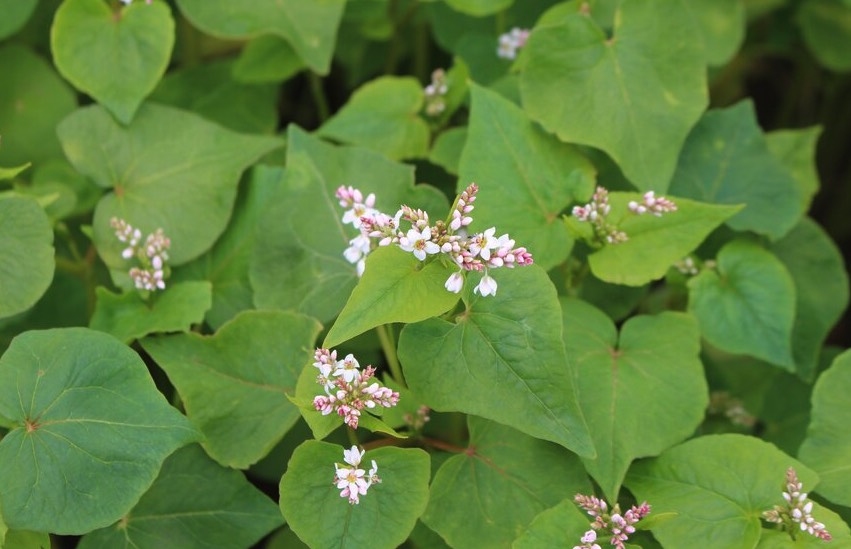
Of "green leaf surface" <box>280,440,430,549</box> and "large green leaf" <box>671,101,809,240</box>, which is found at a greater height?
"large green leaf" <box>671,101,809,240</box>

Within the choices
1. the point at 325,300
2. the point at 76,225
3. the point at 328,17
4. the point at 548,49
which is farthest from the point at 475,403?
the point at 76,225

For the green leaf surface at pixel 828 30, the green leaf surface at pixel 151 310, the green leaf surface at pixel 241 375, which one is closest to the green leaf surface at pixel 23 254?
the green leaf surface at pixel 151 310

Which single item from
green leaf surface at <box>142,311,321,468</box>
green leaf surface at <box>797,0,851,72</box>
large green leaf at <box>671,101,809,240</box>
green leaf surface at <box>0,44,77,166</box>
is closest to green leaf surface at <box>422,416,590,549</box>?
green leaf surface at <box>142,311,321,468</box>

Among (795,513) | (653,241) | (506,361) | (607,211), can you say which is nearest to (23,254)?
(506,361)

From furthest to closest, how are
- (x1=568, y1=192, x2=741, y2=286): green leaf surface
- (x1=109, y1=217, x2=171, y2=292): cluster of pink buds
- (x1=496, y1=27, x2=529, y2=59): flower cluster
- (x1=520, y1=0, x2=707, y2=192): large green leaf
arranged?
(x1=496, y1=27, x2=529, y2=59): flower cluster < (x1=520, y1=0, x2=707, y2=192): large green leaf < (x1=109, y1=217, x2=171, y2=292): cluster of pink buds < (x1=568, y1=192, x2=741, y2=286): green leaf surface

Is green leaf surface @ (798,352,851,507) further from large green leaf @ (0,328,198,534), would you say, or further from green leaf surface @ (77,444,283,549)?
large green leaf @ (0,328,198,534)

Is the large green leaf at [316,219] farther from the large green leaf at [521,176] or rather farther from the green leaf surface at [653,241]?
the green leaf surface at [653,241]
